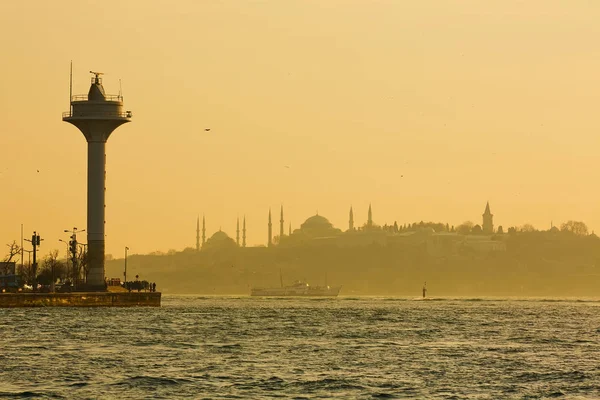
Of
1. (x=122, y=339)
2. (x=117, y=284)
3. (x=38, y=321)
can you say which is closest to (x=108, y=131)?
(x=117, y=284)

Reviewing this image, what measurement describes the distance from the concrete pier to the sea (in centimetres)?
3065

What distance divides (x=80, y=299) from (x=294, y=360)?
78.1 m

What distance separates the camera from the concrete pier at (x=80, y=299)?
140 m

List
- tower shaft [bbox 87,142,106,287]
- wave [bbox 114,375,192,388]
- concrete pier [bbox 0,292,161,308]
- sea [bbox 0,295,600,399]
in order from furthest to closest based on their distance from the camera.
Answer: tower shaft [bbox 87,142,106,287]
concrete pier [bbox 0,292,161,308]
wave [bbox 114,375,192,388]
sea [bbox 0,295,600,399]

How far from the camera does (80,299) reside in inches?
5679

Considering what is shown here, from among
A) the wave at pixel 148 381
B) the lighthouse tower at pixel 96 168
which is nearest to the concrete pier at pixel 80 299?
the lighthouse tower at pixel 96 168

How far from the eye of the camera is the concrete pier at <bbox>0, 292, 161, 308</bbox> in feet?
458

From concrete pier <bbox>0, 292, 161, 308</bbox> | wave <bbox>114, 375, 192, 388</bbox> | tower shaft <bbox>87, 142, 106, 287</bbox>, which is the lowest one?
wave <bbox>114, 375, 192, 388</bbox>

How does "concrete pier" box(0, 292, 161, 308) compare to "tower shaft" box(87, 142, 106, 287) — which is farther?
"tower shaft" box(87, 142, 106, 287)

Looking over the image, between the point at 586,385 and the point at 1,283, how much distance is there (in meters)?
111

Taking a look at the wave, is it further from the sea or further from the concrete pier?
the concrete pier

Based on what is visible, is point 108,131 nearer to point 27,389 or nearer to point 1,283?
point 1,283

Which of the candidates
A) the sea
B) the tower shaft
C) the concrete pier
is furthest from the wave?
the tower shaft

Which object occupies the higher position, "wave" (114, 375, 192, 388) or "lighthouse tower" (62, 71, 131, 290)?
"lighthouse tower" (62, 71, 131, 290)
